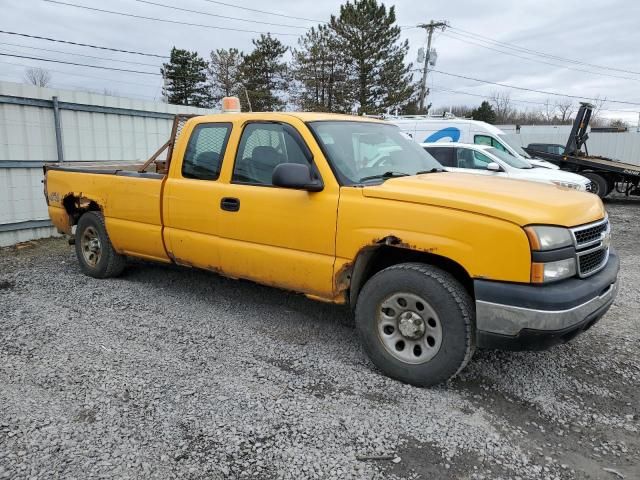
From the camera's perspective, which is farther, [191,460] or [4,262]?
[4,262]

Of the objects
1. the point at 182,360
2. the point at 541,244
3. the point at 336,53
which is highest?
the point at 336,53

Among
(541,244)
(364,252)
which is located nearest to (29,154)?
(364,252)

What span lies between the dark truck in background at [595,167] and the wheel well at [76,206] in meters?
14.4

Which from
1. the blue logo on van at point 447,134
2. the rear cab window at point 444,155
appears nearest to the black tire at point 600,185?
the blue logo on van at point 447,134

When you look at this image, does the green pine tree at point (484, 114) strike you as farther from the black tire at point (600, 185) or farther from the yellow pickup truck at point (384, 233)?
→ the yellow pickup truck at point (384, 233)

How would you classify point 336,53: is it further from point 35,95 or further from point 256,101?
point 35,95

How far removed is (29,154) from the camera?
8352 mm

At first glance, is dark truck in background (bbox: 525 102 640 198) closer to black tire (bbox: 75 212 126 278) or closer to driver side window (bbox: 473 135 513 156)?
driver side window (bbox: 473 135 513 156)

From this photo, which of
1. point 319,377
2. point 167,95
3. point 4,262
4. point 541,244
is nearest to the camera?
point 541,244

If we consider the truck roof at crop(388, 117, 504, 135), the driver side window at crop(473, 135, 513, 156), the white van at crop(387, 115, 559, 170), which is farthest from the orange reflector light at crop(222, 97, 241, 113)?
the truck roof at crop(388, 117, 504, 135)

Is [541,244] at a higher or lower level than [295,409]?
higher

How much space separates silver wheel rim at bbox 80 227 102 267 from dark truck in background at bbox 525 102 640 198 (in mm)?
14354

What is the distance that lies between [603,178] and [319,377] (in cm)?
1483

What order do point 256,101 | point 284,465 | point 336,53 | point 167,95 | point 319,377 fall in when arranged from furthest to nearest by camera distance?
point 167,95 < point 256,101 < point 336,53 < point 319,377 < point 284,465
